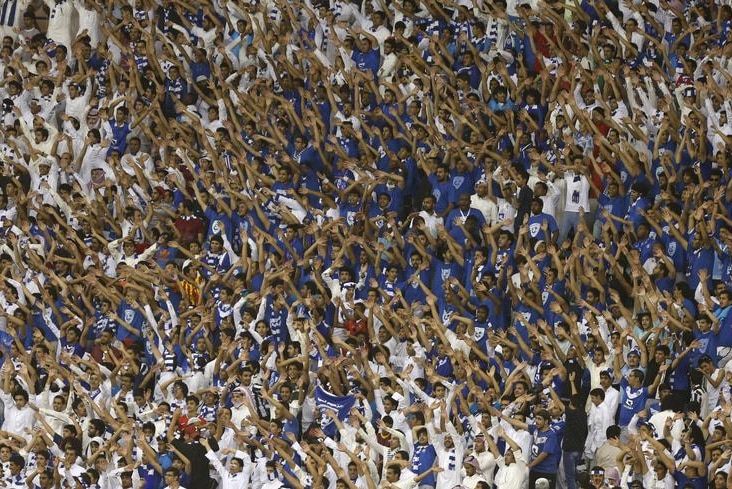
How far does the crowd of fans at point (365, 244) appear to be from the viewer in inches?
835

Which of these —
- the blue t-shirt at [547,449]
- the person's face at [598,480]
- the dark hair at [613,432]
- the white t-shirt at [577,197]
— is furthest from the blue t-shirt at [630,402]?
the white t-shirt at [577,197]

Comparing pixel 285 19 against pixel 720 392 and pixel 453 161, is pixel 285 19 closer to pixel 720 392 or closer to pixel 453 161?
pixel 453 161

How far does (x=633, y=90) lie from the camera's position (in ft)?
80.8

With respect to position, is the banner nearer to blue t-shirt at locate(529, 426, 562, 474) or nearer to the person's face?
blue t-shirt at locate(529, 426, 562, 474)

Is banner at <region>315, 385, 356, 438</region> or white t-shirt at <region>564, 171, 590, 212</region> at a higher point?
white t-shirt at <region>564, 171, 590, 212</region>

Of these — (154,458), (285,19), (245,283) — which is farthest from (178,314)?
(285,19)

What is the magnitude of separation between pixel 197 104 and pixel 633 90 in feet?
18.6

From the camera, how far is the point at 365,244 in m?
23.9

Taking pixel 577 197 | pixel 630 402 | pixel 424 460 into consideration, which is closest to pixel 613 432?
pixel 630 402

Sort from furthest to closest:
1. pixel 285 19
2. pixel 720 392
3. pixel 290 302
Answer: pixel 285 19, pixel 290 302, pixel 720 392

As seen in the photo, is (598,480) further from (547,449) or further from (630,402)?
(630,402)

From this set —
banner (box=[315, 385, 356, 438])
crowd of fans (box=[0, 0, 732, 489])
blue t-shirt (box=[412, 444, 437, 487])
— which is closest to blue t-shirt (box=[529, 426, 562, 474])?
crowd of fans (box=[0, 0, 732, 489])

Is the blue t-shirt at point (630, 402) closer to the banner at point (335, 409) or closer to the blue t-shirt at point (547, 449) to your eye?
the blue t-shirt at point (547, 449)

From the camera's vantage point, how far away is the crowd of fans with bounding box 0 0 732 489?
835 inches
